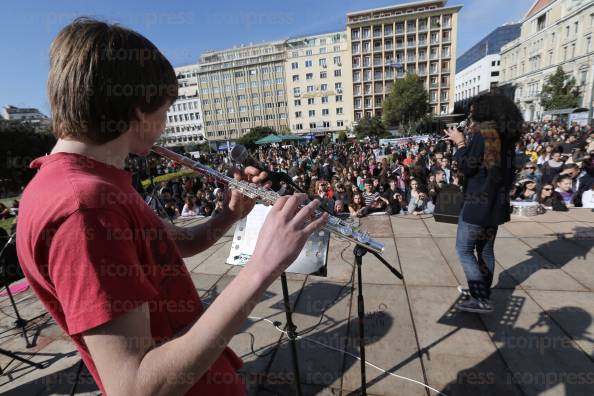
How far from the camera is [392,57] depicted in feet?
197

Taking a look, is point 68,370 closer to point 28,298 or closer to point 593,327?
point 28,298

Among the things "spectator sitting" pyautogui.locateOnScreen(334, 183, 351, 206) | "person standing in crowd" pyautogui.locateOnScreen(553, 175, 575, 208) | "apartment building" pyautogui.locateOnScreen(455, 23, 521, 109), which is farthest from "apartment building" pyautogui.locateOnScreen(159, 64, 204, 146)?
"person standing in crowd" pyautogui.locateOnScreen(553, 175, 575, 208)

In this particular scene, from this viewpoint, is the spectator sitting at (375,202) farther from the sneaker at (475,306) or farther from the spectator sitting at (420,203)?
the sneaker at (475,306)

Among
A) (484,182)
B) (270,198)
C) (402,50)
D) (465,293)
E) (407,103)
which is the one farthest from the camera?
(402,50)

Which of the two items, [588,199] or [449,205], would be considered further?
[588,199]

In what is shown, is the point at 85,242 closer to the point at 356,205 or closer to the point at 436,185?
the point at 356,205

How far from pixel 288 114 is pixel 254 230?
67.4 metres

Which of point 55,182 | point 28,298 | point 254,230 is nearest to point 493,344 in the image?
point 254,230

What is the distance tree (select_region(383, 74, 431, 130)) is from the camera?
47.3 m

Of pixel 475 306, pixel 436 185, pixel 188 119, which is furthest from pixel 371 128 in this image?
pixel 475 306

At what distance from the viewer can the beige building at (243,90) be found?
65.9m

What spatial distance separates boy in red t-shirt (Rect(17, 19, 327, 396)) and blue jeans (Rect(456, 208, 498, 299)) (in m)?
2.99

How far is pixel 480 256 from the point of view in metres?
3.50

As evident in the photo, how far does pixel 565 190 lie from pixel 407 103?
4465 cm
